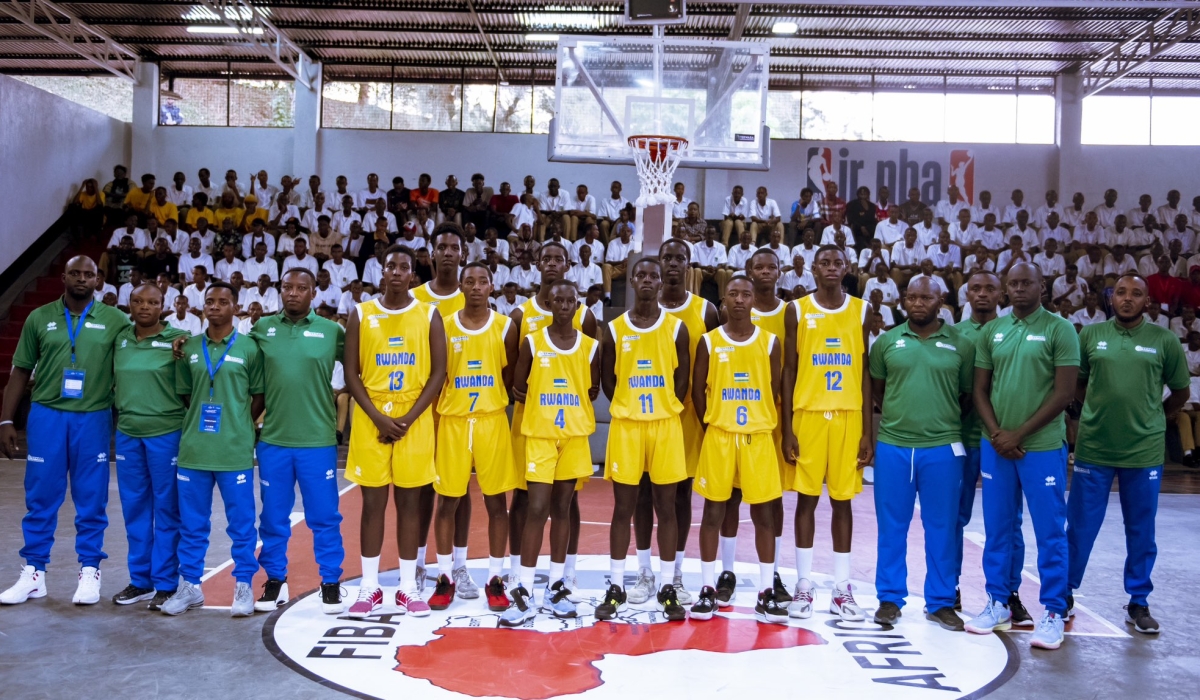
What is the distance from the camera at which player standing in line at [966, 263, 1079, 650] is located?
5.49 meters

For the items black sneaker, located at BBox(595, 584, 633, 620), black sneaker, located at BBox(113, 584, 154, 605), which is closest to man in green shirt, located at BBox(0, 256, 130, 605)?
black sneaker, located at BBox(113, 584, 154, 605)

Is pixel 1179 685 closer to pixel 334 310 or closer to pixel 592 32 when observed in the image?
pixel 334 310

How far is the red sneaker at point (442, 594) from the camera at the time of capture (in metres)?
5.76

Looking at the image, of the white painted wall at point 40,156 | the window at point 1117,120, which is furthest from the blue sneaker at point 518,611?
the window at point 1117,120

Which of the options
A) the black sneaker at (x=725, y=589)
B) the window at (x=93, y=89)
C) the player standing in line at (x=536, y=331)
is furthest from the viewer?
the window at (x=93, y=89)

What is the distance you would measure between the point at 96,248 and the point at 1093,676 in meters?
17.7

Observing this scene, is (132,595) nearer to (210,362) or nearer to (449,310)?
(210,362)

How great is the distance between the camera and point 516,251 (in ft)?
51.8

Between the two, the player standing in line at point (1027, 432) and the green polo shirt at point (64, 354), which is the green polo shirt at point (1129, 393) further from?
the green polo shirt at point (64, 354)

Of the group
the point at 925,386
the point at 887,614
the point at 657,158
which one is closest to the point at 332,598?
the point at 887,614

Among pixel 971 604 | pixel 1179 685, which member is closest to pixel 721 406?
pixel 971 604

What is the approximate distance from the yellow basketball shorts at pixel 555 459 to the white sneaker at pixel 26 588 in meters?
2.67

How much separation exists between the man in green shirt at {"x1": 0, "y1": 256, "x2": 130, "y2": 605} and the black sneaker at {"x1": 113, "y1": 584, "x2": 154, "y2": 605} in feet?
0.45

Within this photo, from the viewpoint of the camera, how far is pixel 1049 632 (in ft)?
17.6
